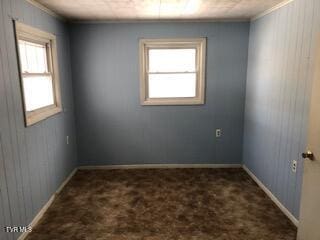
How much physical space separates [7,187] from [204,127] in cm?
285

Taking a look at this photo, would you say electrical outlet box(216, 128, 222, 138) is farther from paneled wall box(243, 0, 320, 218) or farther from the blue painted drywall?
paneled wall box(243, 0, 320, 218)

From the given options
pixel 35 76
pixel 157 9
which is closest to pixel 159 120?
pixel 157 9

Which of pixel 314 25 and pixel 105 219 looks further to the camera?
pixel 105 219

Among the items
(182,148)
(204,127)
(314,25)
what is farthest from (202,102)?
(314,25)

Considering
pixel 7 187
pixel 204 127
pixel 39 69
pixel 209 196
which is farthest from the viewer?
pixel 204 127

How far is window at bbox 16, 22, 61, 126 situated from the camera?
2.47 meters

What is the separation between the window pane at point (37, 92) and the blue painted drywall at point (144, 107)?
693mm

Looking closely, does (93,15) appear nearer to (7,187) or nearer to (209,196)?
(7,187)

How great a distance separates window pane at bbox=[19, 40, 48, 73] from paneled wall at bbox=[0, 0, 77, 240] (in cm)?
24

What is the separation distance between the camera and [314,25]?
2.17 m

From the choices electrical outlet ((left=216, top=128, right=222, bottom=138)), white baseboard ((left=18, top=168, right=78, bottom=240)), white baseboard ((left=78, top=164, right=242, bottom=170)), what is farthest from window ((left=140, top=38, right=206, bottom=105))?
white baseboard ((left=18, top=168, right=78, bottom=240))

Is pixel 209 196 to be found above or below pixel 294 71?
below

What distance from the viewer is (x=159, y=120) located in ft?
13.0

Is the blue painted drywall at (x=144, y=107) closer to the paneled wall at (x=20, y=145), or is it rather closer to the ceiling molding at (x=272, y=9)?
the ceiling molding at (x=272, y=9)
